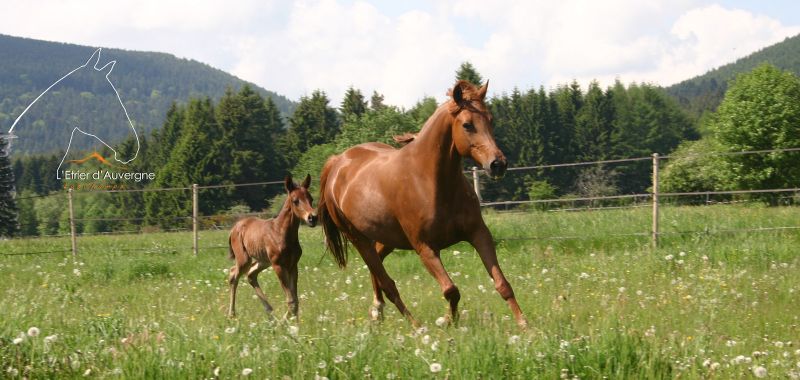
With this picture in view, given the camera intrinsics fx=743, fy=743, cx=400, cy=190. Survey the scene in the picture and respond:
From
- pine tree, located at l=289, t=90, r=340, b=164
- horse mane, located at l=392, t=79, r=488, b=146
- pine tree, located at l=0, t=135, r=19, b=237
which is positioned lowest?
pine tree, located at l=0, t=135, r=19, b=237

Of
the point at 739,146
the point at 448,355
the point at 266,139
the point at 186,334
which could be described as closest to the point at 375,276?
the point at 186,334

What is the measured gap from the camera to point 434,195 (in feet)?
19.8

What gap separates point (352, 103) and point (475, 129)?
70.3m

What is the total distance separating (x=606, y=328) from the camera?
438cm

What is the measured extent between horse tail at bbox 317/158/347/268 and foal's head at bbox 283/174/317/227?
221mm

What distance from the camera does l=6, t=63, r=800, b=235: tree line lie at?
6088cm

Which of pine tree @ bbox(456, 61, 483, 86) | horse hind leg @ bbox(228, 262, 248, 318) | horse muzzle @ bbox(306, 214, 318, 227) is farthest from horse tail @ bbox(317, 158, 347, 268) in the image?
pine tree @ bbox(456, 61, 483, 86)

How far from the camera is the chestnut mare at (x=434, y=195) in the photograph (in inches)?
227

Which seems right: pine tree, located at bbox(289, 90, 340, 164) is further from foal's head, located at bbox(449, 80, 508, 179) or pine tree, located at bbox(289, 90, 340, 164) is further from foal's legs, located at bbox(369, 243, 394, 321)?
foal's head, located at bbox(449, 80, 508, 179)

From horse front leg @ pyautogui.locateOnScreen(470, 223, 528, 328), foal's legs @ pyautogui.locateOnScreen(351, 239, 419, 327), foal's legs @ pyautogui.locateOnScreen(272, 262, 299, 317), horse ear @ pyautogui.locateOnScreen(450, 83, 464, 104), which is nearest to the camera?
horse front leg @ pyautogui.locateOnScreen(470, 223, 528, 328)

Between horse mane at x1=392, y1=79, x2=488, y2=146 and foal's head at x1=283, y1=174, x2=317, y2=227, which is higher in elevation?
horse mane at x1=392, y1=79, x2=488, y2=146

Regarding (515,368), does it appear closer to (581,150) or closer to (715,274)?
(715,274)

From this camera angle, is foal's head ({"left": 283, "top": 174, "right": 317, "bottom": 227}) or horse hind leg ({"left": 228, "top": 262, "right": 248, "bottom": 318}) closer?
foal's head ({"left": 283, "top": 174, "right": 317, "bottom": 227})

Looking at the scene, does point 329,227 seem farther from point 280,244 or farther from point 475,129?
point 475,129
